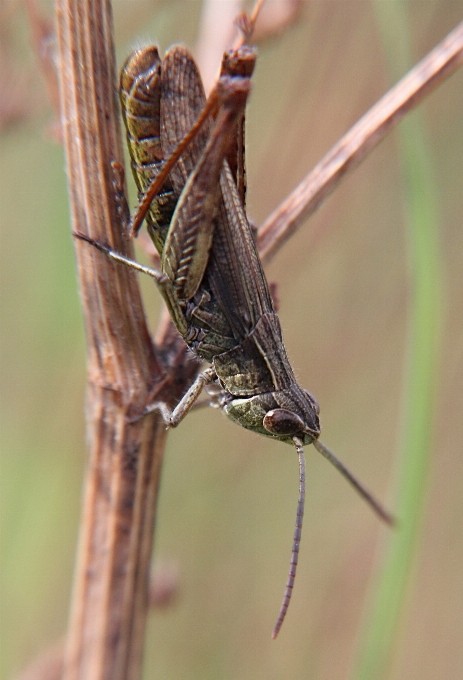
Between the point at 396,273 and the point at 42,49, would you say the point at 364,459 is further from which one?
the point at 42,49

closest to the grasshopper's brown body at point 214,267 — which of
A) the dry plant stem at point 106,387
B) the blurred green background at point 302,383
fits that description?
the dry plant stem at point 106,387

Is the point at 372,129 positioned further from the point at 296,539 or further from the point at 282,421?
the point at 296,539

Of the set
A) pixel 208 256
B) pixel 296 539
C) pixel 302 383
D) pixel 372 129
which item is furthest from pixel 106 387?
pixel 302 383

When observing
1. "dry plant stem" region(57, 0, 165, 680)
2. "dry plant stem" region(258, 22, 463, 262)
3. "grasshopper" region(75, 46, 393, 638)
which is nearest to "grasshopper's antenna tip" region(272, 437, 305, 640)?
"grasshopper" region(75, 46, 393, 638)

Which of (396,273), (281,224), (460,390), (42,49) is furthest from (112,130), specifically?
(460,390)

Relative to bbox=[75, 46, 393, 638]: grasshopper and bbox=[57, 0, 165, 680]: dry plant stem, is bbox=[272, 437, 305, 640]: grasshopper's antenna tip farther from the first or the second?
bbox=[57, 0, 165, 680]: dry plant stem

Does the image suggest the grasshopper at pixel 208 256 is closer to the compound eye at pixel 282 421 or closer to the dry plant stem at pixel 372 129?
the compound eye at pixel 282 421
